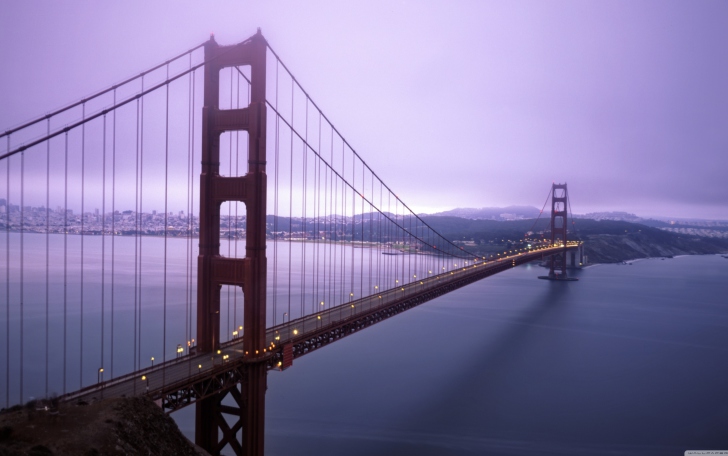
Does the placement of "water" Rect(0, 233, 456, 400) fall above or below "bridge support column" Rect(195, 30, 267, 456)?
below

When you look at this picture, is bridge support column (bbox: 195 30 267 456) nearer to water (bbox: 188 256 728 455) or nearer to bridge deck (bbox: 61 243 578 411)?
bridge deck (bbox: 61 243 578 411)

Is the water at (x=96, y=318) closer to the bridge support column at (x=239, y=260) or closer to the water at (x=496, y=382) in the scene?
the water at (x=496, y=382)

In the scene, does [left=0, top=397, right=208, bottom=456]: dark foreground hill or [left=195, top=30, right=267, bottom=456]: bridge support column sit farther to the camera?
[left=195, top=30, right=267, bottom=456]: bridge support column

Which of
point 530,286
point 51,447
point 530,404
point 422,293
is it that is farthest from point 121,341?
point 530,286

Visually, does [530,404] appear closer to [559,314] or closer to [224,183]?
[224,183]

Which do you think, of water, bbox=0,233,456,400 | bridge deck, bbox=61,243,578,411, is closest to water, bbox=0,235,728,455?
water, bbox=0,233,456,400

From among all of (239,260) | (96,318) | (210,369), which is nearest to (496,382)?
(239,260)

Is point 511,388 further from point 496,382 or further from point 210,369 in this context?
point 210,369

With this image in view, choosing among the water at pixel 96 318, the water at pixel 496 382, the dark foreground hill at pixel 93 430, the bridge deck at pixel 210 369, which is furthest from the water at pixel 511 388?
the dark foreground hill at pixel 93 430
